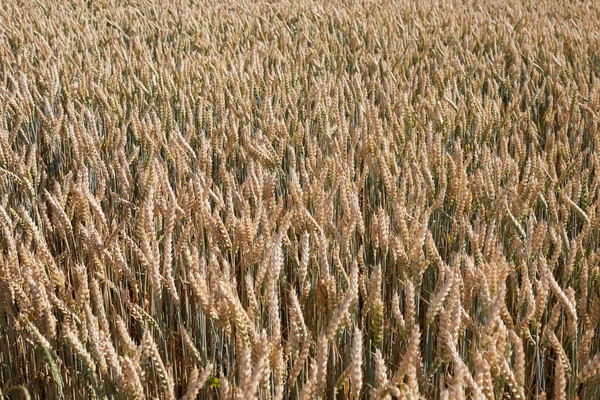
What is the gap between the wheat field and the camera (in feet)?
2.90

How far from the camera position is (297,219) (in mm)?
1255

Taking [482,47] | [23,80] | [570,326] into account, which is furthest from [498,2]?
[570,326]

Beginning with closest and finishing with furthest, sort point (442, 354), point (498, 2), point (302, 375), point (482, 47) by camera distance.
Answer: point (442, 354)
point (302, 375)
point (482, 47)
point (498, 2)

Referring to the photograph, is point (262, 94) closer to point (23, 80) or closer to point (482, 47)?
point (23, 80)

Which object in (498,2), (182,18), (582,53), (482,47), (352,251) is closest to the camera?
(352,251)

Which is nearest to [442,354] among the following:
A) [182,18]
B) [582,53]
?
[582,53]

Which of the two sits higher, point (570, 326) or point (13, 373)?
point (570, 326)

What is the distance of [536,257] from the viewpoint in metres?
1.28

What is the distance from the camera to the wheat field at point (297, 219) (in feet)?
2.90

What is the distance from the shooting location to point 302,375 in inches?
41.3

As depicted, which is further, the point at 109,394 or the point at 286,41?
the point at 286,41

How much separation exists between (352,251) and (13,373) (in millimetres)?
628

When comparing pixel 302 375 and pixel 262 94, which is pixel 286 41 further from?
pixel 302 375

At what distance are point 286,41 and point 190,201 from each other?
2311 mm
